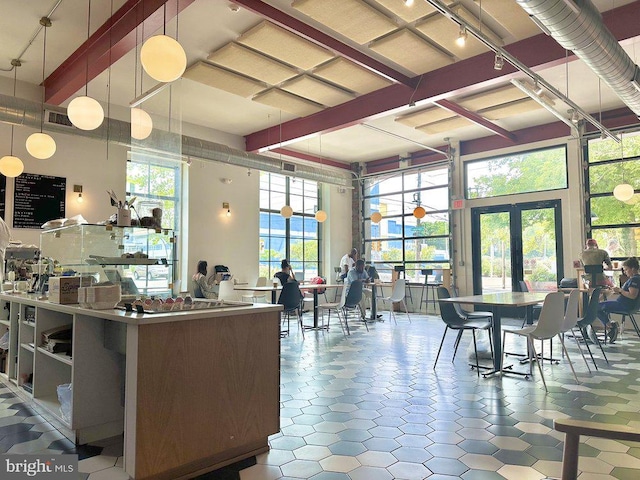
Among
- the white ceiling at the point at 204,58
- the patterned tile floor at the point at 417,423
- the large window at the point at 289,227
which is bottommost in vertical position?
the patterned tile floor at the point at 417,423

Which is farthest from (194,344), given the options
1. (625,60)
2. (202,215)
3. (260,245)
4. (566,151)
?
(566,151)

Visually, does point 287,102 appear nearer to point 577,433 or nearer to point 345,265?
point 345,265

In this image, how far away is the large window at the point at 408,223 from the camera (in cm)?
1062

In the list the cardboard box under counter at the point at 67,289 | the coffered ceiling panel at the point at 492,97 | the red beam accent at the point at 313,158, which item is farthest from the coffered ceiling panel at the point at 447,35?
the red beam accent at the point at 313,158

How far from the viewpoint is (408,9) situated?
4516 millimetres

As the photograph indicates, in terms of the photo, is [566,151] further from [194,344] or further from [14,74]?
[14,74]

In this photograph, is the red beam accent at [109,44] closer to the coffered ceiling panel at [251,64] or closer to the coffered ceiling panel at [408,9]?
the coffered ceiling panel at [251,64]

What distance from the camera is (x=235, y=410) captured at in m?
2.57

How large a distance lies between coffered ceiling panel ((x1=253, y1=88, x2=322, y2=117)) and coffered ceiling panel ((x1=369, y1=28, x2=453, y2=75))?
72.2 inches

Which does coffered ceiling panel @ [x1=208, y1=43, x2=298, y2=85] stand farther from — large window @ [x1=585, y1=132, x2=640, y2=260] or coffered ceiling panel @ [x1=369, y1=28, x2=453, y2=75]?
large window @ [x1=585, y1=132, x2=640, y2=260]

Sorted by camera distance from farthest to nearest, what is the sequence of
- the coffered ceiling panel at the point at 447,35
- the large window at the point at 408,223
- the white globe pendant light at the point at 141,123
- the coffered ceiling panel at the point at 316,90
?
the large window at the point at 408,223
the coffered ceiling panel at the point at 316,90
the white globe pendant light at the point at 141,123
the coffered ceiling panel at the point at 447,35

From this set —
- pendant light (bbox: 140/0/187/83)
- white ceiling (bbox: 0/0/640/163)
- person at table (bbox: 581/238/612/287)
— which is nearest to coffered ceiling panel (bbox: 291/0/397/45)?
white ceiling (bbox: 0/0/640/163)

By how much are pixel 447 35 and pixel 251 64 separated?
2378 mm

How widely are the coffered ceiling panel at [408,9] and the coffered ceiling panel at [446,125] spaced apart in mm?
3536
